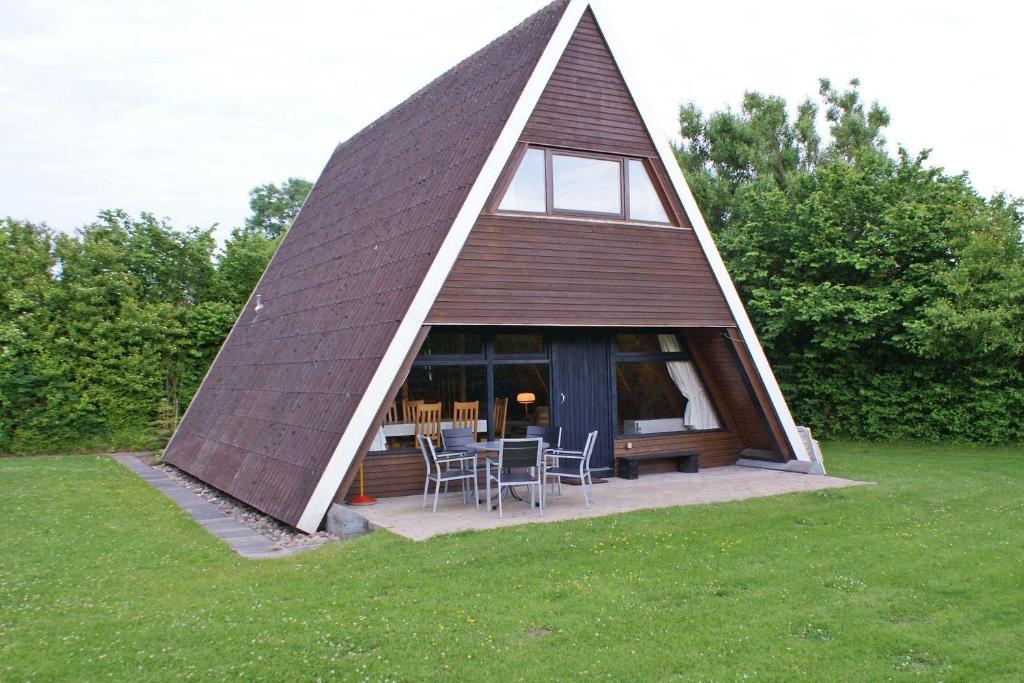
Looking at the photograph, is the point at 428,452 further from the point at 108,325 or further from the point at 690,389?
the point at 108,325

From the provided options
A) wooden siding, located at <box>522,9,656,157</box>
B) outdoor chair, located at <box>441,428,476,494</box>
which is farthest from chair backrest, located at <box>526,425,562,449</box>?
wooden siding, located at <box>522,9,656,157</box>

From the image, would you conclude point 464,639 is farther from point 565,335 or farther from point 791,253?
point 791,253

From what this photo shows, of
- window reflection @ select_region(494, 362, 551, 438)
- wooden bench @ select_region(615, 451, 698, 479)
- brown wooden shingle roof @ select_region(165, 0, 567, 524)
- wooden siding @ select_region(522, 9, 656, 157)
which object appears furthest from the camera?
wooden bench @ select_region(615, 451, 698, 479)

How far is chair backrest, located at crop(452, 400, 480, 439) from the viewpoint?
10.5 meters

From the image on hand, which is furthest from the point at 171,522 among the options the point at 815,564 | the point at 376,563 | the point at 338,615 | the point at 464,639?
the point at 815,564

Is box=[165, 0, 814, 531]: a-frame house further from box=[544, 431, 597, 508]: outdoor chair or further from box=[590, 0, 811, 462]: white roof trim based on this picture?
box=[544, 431, 597, 508]: outdoor chair

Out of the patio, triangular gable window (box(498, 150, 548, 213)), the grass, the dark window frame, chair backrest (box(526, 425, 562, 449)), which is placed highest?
triangular gable window (box(498, 150, 548, 213))

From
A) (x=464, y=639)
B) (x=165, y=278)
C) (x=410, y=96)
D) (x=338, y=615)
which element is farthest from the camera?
(x=165, y=278)

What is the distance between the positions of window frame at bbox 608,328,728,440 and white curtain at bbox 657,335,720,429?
2.0 inches

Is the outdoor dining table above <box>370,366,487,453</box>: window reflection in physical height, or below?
below

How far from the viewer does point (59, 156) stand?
2083cm

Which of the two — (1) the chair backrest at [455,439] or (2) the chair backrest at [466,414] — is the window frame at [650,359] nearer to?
(2) the chair backrest at [466,414]

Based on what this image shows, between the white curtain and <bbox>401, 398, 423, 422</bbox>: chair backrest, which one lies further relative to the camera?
the white curtain

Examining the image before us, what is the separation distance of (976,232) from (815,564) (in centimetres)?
967
